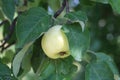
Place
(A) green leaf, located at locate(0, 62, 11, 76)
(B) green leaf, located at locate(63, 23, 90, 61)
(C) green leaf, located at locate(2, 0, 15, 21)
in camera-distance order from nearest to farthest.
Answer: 1. (B) green leaf, located at locate(63, 23, 90, 61)
2. (A) green leaf, located at locate(0, 62, 11, 76)
3. (C) green leaf, located at locate(2, 0, 15, 21)

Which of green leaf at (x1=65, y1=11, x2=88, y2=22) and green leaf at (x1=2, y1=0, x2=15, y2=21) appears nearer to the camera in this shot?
green leaf at (x1=65, y1=11, x2=88, y2=22)

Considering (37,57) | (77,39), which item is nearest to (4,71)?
(37,57)

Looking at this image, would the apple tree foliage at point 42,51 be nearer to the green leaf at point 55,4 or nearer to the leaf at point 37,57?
A: the leaf at point 37,57

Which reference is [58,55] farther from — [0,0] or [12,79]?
[0,0]

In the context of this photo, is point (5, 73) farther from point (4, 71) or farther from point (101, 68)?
point (101, 68)

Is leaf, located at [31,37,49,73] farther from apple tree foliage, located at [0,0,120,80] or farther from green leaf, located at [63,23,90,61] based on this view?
green leaf, located at [63,23,90,61]

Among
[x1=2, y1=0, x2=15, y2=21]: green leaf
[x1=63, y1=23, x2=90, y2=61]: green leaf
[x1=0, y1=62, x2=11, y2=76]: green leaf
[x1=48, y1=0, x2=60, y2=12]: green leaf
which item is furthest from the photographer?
[x1=48, y1=0, x2=60, y2=12]: green leaf

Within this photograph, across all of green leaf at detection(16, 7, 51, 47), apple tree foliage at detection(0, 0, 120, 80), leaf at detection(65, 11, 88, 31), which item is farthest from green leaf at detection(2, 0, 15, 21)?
leaf at detection(65, 11, 88, 31)
